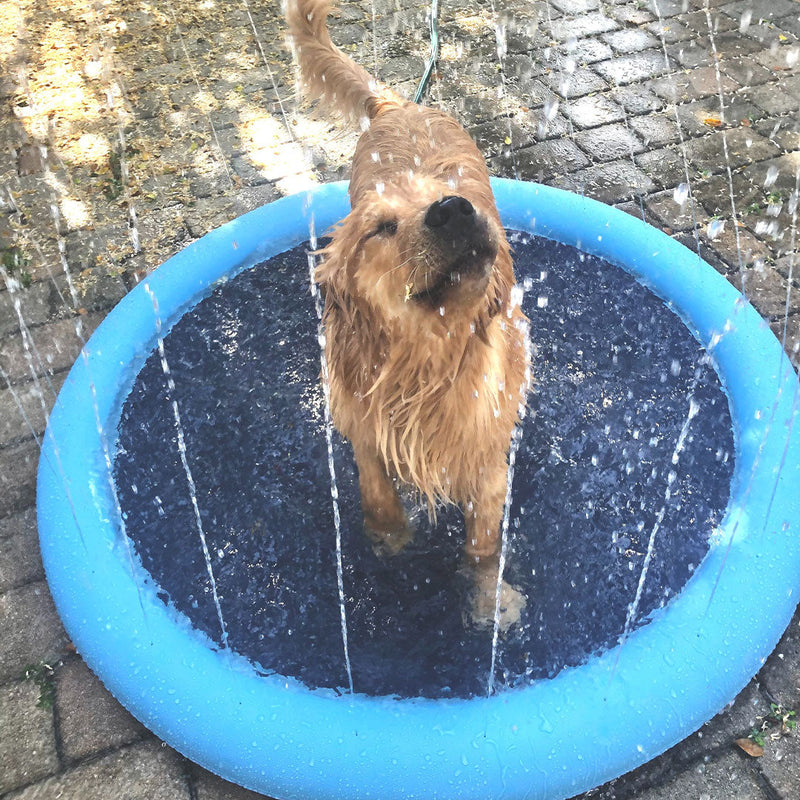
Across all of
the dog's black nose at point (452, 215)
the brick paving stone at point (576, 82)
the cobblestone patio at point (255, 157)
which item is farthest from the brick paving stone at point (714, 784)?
the brick paving stone at point (576, 82)

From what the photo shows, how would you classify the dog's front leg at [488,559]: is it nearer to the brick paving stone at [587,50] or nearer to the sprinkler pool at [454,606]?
the sprinkler pool at [454,606]

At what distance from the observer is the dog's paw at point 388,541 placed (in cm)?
307

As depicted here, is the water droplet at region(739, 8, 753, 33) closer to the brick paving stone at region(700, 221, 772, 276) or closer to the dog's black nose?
the brick paving stone at region(700, 221, 772, 276)

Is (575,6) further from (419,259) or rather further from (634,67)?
(419,259)

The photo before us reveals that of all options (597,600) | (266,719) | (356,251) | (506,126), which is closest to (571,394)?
(597,600)

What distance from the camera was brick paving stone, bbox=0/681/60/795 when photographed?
262cm

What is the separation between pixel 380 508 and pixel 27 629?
4.95 ft

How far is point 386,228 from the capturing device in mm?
2125

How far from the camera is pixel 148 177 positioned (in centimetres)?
508

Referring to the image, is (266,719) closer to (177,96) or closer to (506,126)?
(506,126)

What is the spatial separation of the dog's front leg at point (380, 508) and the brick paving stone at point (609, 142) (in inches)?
124

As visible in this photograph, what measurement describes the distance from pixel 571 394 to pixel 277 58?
159 inches

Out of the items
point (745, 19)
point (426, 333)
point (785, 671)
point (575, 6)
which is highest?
point (426, 333)

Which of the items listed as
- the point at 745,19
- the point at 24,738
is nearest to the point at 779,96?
the point at 745,19
